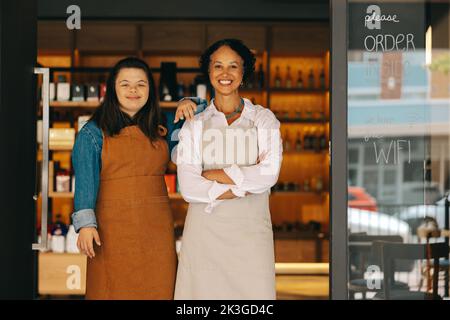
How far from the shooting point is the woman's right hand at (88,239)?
11.7 ft

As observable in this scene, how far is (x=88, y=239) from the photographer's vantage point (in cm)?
357

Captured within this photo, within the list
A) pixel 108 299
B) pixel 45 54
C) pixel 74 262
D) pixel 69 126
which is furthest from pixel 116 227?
pixel 45 54

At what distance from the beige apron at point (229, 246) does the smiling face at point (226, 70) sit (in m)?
0.25

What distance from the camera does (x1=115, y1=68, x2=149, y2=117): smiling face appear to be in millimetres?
3693

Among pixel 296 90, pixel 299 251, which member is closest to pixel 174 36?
pixel 296 90

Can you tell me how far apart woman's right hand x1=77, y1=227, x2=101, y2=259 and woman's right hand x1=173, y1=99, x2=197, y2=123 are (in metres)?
0.70

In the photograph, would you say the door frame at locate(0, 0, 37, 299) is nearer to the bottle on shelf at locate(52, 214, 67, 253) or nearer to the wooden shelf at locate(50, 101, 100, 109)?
the bottle on shelf at locate(52, 214, 67, 253)

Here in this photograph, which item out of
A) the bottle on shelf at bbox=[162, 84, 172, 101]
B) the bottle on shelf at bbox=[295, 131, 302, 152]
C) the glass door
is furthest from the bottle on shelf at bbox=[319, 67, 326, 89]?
the glass door

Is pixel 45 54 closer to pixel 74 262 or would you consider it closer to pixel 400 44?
pixel 74 262

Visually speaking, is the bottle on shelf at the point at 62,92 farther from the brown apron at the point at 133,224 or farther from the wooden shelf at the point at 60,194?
the brown apron at the point at 133,224

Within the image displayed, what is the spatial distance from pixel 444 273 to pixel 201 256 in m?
1.60

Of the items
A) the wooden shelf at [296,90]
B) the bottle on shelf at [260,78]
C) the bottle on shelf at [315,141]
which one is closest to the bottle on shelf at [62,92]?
the bottle on shelf at [260,78]

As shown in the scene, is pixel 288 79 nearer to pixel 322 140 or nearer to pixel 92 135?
pixel 322 140

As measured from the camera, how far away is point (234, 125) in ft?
12.0
